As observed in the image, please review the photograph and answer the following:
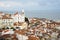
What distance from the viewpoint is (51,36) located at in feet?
149

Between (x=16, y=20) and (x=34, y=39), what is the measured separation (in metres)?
21.6

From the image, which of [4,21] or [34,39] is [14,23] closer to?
[4,21]

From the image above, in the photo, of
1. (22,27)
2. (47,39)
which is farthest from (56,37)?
(22,27)

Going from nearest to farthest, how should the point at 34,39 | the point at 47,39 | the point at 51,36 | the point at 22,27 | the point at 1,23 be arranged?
the point at 34,39
the point at 47,39
the point at 51,36
the point at 22,27
the point at 1,23

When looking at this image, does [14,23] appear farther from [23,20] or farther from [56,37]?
[56,37]

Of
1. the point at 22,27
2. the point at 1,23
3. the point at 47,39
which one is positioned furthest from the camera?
the point at 1,23

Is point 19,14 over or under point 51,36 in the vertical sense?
over

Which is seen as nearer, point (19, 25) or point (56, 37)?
point (56, 37)

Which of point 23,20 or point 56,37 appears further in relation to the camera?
point 23,20

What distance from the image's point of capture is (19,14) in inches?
2234

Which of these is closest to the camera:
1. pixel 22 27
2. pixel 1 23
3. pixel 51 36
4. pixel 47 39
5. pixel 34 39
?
pixel 34 39

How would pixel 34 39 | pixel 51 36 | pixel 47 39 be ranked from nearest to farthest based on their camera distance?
1. pixel 34 39
2. pixel 47 39
3. pixel 51 36

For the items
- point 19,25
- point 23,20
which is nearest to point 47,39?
point 19,25

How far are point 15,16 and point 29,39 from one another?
22.6 m
